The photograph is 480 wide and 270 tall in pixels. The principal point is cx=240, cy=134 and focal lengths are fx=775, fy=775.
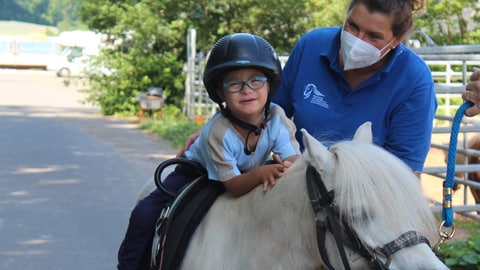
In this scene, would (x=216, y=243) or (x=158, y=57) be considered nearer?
(x=216, y=243)

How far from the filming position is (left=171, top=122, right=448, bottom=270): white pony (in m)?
2.60

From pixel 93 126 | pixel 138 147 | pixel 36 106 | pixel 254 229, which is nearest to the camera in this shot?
pixel 254 229

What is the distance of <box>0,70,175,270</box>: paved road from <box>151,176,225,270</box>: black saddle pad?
3.94m

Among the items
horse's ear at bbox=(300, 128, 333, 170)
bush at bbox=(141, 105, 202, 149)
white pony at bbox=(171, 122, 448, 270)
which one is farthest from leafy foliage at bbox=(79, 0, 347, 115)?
horse's ear at bbox=(300, 128, 333, 170)

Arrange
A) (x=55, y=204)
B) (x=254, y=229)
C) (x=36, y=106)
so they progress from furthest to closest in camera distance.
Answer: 1. (x=36, y=106)
2. (x=55, y=204)
3. (x=254, y=229)

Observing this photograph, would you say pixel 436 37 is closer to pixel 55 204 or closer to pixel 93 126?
pixel 93 126

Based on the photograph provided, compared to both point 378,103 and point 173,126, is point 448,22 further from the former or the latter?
point 378,103

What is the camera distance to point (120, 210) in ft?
31.7

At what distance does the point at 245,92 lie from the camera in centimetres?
335

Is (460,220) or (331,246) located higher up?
(331,246)

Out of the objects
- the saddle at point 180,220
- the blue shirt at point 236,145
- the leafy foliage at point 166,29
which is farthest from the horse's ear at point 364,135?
the leafy foliage at point 166,29

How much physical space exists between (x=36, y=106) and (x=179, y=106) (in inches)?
256

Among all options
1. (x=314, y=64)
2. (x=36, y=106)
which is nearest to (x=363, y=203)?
(x=314, y=64)

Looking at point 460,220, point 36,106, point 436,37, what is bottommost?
point 36,106
